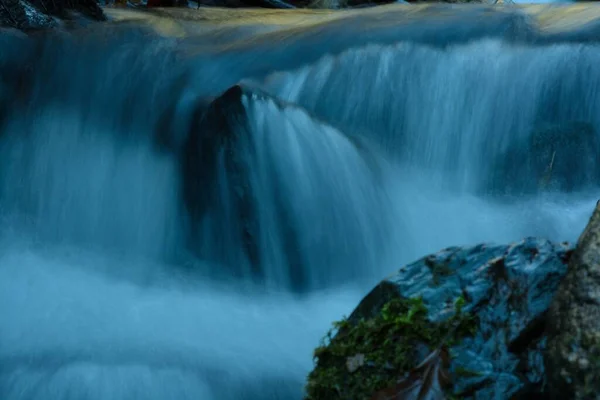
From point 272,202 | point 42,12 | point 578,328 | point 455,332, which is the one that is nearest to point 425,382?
point 455,332

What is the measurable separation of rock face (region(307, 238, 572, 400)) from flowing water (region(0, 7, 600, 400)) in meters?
1.07

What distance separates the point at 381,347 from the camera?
2.47m

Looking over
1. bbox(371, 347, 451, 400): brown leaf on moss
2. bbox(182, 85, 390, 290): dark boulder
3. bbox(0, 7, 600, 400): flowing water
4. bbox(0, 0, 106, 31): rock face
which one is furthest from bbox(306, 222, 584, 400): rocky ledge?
bbox(0, 0, 106, 31): rock face

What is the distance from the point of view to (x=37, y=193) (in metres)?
4.74

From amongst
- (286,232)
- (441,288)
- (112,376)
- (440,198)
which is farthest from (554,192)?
(112,376)

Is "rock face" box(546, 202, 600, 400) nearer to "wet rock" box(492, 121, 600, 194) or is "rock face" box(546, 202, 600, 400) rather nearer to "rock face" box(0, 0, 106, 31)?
"wet rock" box(492, 121, 600, 194)

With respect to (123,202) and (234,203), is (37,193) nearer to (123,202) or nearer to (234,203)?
(123,202)

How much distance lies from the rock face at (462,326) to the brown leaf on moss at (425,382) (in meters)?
0.02

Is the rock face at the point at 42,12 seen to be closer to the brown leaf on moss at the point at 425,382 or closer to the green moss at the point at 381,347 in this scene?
the green moss at the point at 381,347

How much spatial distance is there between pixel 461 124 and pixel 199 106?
1.60 meters

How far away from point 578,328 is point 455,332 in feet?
1.22

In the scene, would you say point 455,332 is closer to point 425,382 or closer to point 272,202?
point 425,382

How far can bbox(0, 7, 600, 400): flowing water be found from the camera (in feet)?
13.4

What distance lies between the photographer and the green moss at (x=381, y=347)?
7.88ft
